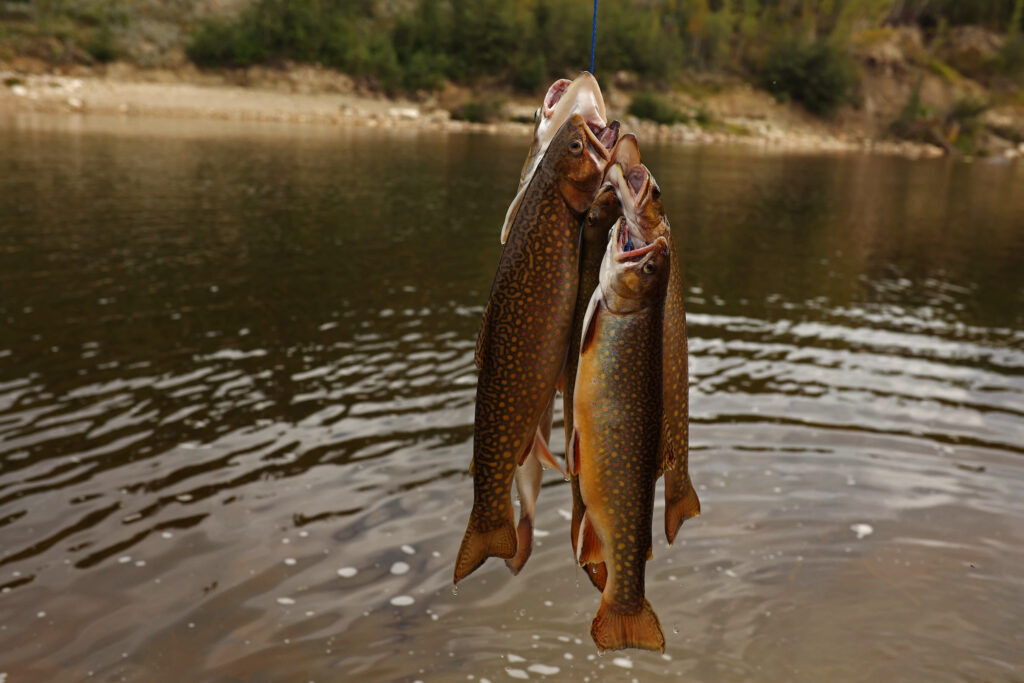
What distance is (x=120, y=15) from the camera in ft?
270

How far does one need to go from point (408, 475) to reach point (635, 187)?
7059 mm

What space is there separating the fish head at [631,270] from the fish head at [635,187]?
0.11 ft

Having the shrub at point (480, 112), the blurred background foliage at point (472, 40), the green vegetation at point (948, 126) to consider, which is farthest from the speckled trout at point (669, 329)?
the green vegetation at point (948, 126)

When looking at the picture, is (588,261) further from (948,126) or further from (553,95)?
(948,126)

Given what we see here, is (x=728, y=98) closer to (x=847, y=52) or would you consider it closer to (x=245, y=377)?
(x=847, y=52)

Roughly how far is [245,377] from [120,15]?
3341 inches

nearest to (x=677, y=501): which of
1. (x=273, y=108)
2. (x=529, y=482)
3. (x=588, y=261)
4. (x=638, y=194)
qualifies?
(x=529, y=482)

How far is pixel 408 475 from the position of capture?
29.8ft

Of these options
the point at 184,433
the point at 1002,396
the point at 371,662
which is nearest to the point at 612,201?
the point at 371,662

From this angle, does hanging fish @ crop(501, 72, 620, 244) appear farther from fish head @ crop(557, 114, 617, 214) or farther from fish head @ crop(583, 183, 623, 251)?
fish head @ crop(583, 183, 623, 251)

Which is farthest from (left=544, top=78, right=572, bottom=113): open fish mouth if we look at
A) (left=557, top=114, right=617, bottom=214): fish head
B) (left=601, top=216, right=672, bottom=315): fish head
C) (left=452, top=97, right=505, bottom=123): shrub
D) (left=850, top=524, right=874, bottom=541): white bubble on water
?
(left=452, top=97, right=505, bottom=123): shrub

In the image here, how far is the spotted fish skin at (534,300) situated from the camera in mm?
2580

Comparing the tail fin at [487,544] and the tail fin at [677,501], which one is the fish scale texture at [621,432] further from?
the tail fin at [487,544]

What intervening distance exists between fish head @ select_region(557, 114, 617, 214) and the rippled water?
4.52 metres
